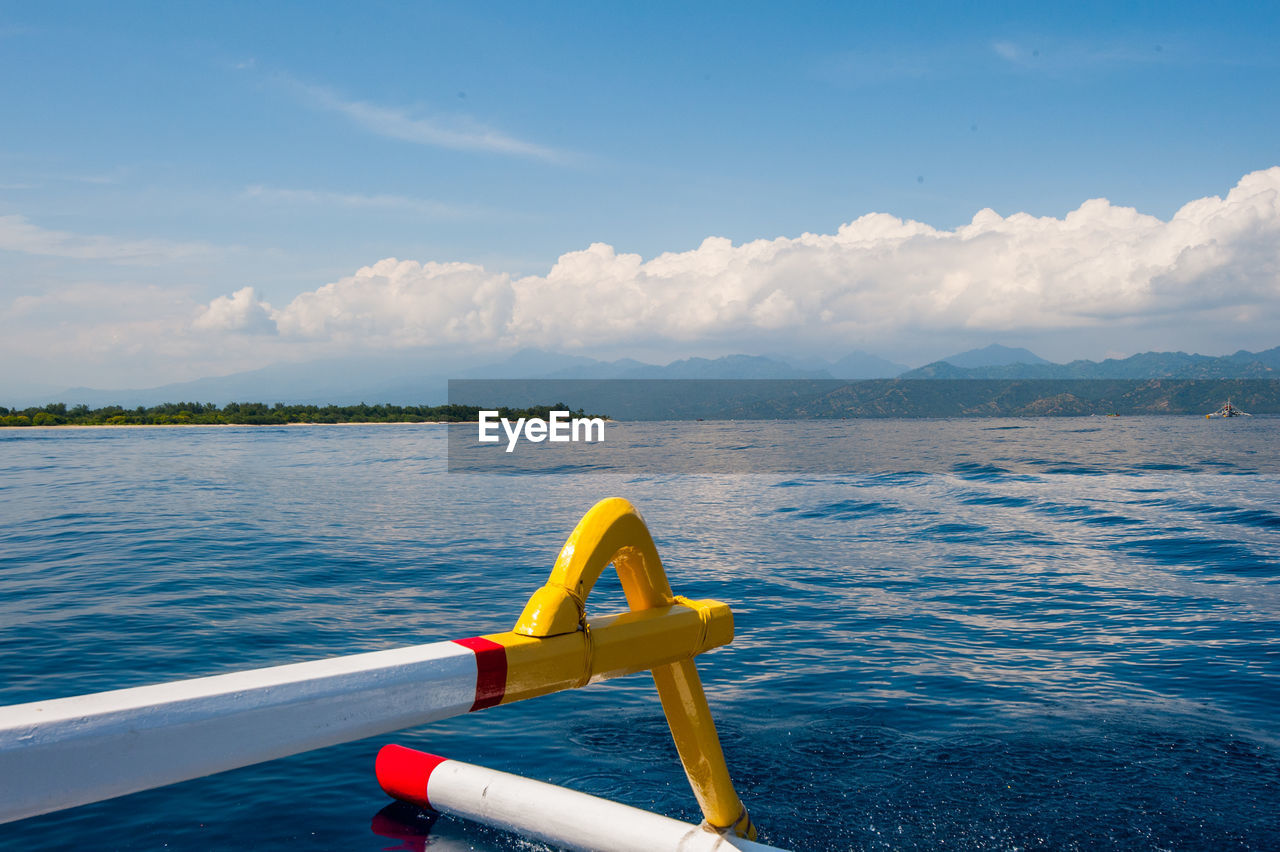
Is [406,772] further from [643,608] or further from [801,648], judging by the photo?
[801,648]

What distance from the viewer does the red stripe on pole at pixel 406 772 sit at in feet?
15.2

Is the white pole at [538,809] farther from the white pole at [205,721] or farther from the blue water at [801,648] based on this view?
the white pole at [205,721]

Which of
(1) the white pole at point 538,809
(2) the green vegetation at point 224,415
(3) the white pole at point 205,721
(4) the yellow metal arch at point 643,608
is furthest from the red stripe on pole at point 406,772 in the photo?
(2) the green vegetation at point 224,415

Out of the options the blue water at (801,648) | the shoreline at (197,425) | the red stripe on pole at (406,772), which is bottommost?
the blue water at (801,648)

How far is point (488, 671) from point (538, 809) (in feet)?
5.86

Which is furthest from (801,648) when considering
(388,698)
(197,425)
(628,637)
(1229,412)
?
(1229,412)

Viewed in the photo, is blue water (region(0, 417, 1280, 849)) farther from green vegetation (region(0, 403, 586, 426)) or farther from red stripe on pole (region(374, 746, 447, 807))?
green vegetation (region(0, 403, 586, 426))

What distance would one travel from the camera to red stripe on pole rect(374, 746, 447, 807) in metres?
4.64

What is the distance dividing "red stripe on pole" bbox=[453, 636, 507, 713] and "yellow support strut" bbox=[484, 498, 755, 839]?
25mm

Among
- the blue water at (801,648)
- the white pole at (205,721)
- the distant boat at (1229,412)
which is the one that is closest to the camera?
the white pole at (205,721)

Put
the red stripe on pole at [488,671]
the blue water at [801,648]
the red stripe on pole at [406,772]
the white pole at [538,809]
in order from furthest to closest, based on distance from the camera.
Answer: the blue water at [801,648] → the red stripe on pole at [406,772] → the white pole at [538,809] → the red stripe on pole at [488,671]

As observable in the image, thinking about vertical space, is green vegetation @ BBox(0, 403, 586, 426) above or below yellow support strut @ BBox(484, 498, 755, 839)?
above

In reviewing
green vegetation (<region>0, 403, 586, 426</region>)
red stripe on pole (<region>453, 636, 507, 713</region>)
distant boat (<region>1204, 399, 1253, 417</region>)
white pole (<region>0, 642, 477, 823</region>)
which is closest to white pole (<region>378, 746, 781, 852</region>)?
red stripe on pole (<region>453, 636, 507, 713</region>)

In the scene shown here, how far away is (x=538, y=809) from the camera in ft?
12.8
